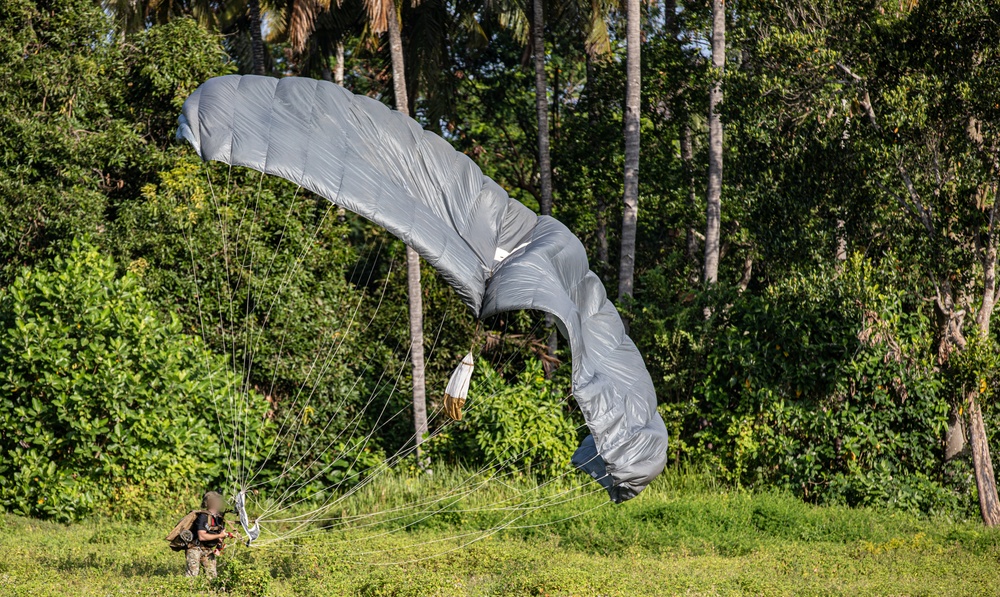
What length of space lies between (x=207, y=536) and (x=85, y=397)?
486 centimetres

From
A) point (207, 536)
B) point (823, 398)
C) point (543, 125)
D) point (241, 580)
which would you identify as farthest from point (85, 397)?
point (823, 398)

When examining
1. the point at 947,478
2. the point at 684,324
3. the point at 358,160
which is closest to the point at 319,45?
the point at 684,324

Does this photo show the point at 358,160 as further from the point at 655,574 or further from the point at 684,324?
the point at 684,324

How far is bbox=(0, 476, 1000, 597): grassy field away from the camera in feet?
29.9

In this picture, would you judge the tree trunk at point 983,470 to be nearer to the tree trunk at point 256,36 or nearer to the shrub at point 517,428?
the shrub at point 517,428

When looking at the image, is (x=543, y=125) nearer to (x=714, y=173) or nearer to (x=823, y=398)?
(x=714, y=173)

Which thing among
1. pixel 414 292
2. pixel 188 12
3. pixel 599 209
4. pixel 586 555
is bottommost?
pixel 586 555

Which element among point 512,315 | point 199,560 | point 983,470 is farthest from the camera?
point 512,315

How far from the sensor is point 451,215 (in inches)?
346

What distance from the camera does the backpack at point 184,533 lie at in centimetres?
877

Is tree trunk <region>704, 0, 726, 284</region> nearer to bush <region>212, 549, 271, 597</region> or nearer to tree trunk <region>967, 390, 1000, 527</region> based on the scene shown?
tree trunk <region>967, 390, 1000, 527</region>

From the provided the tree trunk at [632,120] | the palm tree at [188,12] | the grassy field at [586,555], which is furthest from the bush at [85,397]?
the tree trunk at [632,120]

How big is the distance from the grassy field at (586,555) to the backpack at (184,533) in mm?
296

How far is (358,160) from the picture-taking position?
8.46 meters
